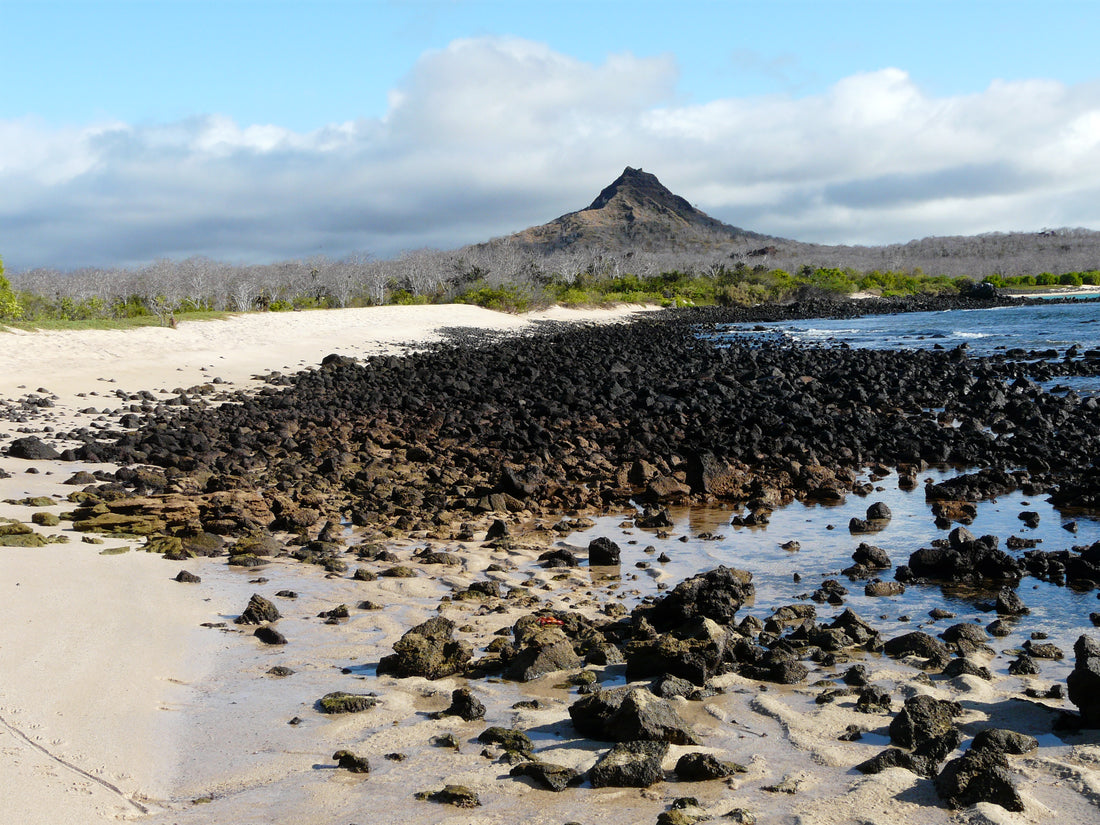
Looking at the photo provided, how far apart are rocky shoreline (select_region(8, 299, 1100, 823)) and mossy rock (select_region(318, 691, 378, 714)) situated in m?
0.02

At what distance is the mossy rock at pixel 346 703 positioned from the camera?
530 cm

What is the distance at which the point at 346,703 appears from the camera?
5320mm

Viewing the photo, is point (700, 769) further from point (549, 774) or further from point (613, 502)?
point (613, 502)

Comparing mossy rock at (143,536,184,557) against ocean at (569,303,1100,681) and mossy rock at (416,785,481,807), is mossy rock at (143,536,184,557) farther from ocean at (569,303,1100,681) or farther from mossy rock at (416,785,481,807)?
mossy rock at (416,785,481,807)

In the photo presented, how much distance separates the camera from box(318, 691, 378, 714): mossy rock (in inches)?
209

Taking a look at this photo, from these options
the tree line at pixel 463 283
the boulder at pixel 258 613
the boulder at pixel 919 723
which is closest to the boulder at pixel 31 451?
the boulder at pixel 258 613

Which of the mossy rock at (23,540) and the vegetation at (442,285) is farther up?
the vegetation at (442,285)

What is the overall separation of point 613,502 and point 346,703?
673cm

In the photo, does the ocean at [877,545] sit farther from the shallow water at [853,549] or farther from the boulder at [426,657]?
the boulder at [426,657]

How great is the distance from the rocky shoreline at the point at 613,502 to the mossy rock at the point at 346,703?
0.02 m

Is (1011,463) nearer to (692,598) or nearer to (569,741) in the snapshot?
(692,598)

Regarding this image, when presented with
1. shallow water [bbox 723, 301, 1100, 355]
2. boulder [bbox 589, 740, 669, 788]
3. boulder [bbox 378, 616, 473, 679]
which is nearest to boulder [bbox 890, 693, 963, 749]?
boulder [bbox 589, 740, 669, 788]

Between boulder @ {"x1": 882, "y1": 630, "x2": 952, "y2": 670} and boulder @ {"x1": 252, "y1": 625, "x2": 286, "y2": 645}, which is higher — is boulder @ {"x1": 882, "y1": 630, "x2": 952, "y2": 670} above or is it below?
below

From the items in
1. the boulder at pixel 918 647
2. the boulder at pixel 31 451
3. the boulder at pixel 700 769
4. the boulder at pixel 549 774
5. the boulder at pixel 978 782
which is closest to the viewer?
the boulder at pixel 978 782
